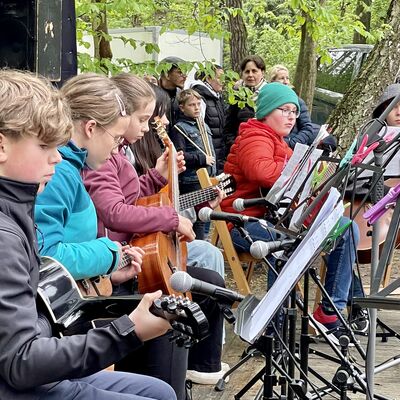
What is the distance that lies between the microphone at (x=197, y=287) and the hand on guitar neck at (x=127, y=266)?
3.69ft

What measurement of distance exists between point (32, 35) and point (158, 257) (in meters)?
1.32

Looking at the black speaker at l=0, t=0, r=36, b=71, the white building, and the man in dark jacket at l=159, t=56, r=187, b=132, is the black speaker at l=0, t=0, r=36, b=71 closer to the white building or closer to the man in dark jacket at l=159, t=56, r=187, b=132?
the man in dark jacket at l=159, t=56, r=187, b=132

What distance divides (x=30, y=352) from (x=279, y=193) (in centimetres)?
202

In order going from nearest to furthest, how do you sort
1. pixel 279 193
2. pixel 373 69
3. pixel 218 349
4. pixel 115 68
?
pixel 279 193 → pixel 218 349 → pixel 115 68 → pixel 373 69

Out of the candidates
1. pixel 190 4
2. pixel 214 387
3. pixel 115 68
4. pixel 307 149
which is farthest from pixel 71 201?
pixel 190 4

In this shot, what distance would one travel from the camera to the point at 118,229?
12.4ft

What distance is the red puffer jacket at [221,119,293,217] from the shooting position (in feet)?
16.9

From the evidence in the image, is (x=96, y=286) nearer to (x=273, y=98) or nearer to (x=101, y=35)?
(x=273, y=98)

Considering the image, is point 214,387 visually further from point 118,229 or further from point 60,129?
point 60,129

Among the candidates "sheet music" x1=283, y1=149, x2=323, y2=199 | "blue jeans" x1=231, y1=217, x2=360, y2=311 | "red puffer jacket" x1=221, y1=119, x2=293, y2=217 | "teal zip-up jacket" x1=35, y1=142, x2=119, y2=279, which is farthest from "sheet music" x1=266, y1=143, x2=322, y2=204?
"blue jeans" x1=231, y1=217, x2=360, y2=311

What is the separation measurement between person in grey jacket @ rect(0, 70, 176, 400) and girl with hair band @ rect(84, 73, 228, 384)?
4.60 ft

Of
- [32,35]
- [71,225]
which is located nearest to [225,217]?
[71,225]

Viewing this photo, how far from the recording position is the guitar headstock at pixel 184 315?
6.90 ft

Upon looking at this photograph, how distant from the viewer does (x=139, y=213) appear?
12.4 ft
